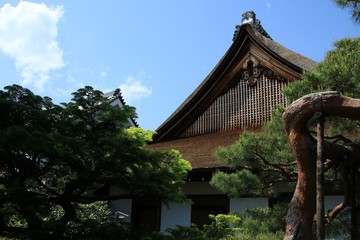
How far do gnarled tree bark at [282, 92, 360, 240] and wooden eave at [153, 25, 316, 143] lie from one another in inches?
298

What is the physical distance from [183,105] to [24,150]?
27.2 ft

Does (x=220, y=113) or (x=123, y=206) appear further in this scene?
(x=220, y=113)

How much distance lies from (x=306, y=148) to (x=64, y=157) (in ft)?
10.1

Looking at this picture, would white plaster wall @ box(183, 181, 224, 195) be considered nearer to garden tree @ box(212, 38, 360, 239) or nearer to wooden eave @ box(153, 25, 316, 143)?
wooden eave @ box(153, 25, 316, 143)

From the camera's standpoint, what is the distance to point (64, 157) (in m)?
5.60

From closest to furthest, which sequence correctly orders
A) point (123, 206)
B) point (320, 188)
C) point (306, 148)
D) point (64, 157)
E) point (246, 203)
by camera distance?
point (320, 188), point (306, 148), point (64, 157), point (246, 203), point (123, 206)

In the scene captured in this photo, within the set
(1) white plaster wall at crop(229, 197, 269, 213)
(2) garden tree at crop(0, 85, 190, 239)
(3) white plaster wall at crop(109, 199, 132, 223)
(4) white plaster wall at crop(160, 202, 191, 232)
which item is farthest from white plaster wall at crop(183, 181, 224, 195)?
(2) garden tree at crop(0, 85, 190, 239)

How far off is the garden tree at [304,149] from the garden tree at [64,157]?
3.63 feet

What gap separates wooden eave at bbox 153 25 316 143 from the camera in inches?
457

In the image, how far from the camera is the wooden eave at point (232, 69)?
11604mm

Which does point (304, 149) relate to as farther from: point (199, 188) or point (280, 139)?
point (199, 188)

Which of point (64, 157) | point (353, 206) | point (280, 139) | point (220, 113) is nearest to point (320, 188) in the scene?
point (353, 206)

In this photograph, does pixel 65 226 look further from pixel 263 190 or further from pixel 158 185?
pixel 263 190

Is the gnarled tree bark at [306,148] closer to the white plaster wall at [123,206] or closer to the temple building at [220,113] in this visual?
Answer: the temple building at [220,113]
